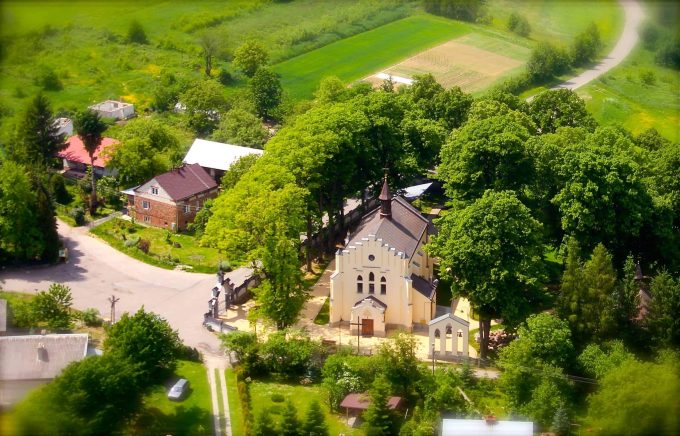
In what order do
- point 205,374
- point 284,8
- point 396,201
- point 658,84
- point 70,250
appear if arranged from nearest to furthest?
point 205,374, point 396,201, point 70,250, point 658,84, point 284,8

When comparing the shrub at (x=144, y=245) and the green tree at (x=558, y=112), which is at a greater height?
the green tree at (x=558, y=112)

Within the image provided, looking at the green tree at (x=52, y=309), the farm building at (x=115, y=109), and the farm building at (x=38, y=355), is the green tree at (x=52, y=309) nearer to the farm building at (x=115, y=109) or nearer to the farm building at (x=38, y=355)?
the farm building at (x=38, y=355)

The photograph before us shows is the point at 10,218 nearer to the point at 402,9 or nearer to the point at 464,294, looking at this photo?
the point at 464,294

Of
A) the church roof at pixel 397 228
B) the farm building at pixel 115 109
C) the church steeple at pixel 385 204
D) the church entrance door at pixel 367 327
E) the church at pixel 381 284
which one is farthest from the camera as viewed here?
the farm building at pixel 115 109

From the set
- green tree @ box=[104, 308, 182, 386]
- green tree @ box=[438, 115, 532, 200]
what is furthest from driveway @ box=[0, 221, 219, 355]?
green tree @ box=[438, 115, 532, 200]

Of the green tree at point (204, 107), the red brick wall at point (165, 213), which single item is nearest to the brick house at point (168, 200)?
the red brick wall at point (165, 213)

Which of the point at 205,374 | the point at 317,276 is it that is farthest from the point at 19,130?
the point at 205,374
